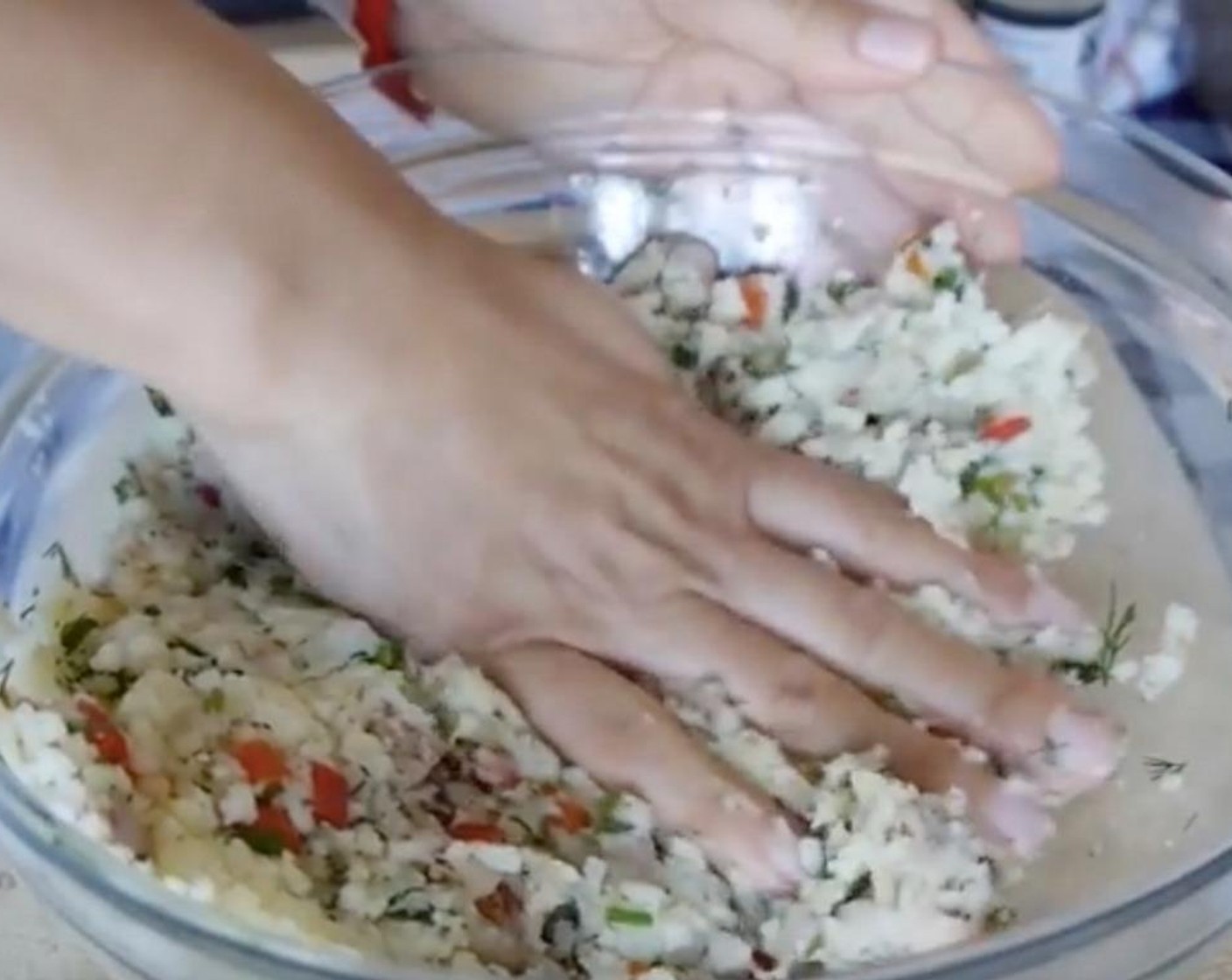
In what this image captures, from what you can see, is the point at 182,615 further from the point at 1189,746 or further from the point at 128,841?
the point at 1189,746

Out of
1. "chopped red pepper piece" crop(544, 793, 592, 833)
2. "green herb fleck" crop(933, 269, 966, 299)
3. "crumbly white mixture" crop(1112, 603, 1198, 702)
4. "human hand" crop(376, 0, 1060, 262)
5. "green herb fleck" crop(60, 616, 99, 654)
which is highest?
"human hand" crop(376, 0, 1060, 262)

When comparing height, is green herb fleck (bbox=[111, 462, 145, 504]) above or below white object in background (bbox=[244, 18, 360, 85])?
below

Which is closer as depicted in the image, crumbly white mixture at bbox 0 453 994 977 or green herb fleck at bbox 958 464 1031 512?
crumbly white mixture at bbox 0 453 994 977

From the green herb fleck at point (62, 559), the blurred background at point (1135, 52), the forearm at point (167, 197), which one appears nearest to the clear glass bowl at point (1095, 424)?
the green herb fleck at point (62, 559)

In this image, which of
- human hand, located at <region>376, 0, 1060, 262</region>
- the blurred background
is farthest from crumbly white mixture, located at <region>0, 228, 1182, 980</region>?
the blurred background

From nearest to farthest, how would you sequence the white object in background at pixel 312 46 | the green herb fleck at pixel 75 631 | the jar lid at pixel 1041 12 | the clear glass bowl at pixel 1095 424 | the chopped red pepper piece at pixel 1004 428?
the clear glass bowl at pixel 1095 424
the green herb fleck at pixel 75 631
the chopped red pepper piece at pixel 1004 428
the white object in background at pixel 312 46
the jar lid at pixel 1041 12

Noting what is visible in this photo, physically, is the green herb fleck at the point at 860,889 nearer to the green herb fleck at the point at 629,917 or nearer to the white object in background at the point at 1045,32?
the green herb fleck at the point at 629,917

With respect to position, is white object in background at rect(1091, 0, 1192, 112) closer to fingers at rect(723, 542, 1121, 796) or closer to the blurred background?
the blurred background

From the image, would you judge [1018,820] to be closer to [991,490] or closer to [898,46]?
[991,490]
